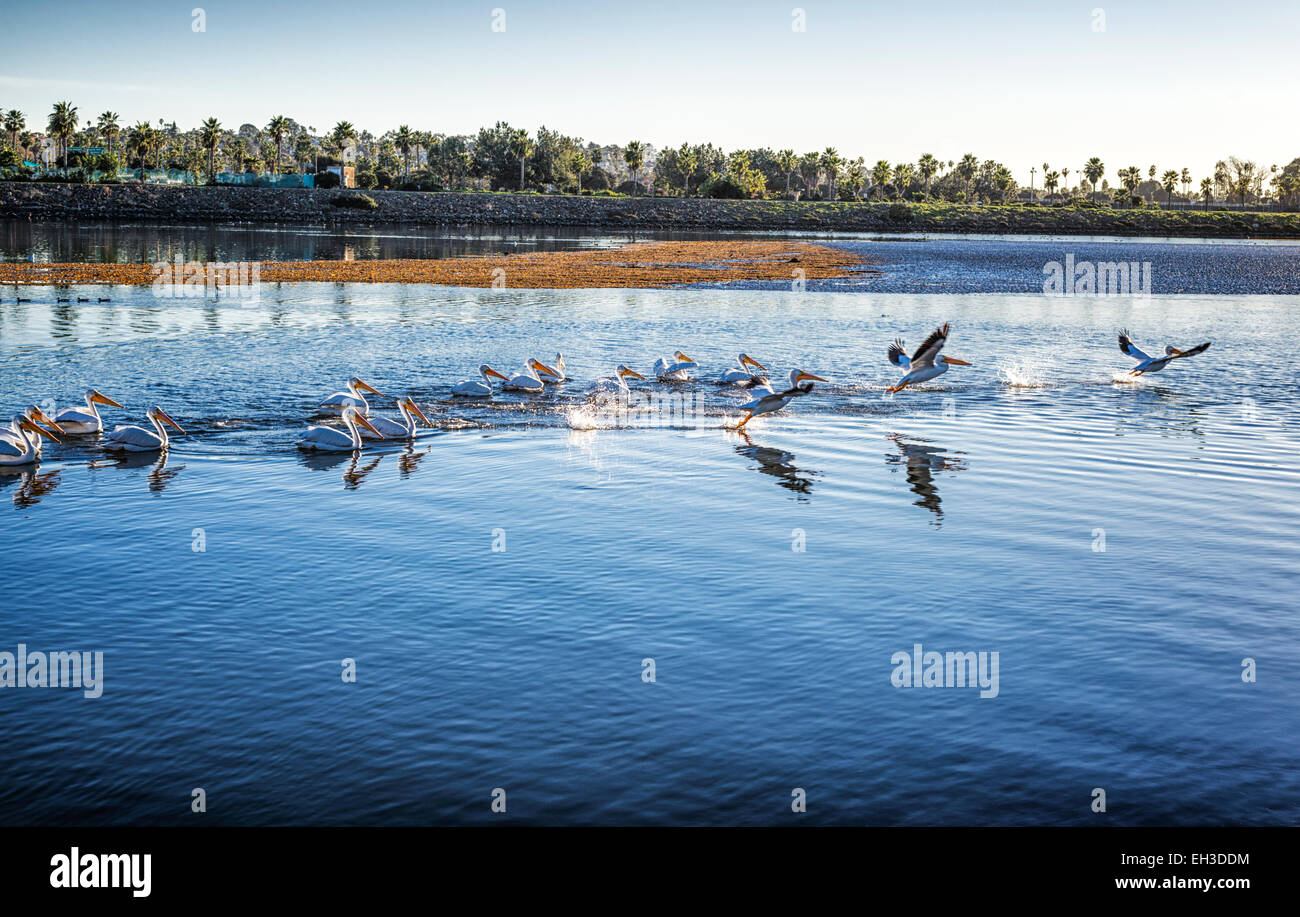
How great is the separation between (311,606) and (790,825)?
616cm

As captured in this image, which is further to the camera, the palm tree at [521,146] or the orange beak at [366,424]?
the palm tree at [521,146]

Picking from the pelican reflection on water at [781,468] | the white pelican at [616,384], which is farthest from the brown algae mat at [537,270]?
the pelican reflection on water at [781,468]

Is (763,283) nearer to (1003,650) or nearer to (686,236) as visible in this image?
(1003,650)

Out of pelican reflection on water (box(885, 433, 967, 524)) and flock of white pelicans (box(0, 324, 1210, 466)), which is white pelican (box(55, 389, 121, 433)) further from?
pelican reflection on water (box(885, 433, 967, 524))

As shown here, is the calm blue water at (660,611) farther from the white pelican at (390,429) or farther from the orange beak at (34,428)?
the orange beak at (34,428)

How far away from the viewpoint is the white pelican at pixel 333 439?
18422 millimetres

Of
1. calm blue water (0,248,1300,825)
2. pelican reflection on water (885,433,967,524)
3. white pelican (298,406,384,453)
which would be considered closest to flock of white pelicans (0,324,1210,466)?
white pelican (298,406,384,453)

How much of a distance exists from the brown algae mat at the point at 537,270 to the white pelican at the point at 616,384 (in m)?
26.6

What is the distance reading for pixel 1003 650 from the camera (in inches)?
420

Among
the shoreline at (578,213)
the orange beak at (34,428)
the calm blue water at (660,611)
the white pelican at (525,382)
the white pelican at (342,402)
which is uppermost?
the shoreline at (578,213)

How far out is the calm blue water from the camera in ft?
27.1

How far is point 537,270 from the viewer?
60156 millimetres

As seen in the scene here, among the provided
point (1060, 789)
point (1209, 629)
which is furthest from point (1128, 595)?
point (1060, 789)

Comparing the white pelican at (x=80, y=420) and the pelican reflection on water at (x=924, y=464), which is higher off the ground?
the white pelican at (x=80, y=420)
